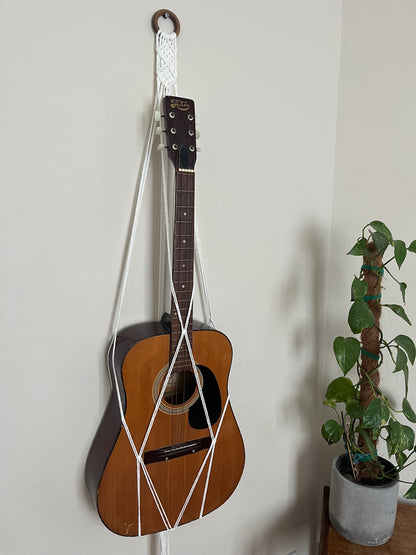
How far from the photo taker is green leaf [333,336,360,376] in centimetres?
109

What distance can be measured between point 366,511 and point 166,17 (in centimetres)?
135

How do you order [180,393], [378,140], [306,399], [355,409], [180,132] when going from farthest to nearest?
1. [306,399]
2. [378,140]
3. [355,409]
4. [180,393]
5. [180,132]

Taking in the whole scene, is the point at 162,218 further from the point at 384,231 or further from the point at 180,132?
the point at 384,231

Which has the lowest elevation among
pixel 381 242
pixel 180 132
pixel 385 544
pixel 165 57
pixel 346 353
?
pixel 385 544

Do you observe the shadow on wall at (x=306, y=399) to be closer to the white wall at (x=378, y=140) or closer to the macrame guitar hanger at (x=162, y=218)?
the white wall at (x=378, y=140)

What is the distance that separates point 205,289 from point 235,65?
595 mm

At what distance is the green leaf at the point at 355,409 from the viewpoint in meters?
1.16

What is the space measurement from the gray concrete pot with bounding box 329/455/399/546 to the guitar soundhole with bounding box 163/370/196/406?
519 millimetres

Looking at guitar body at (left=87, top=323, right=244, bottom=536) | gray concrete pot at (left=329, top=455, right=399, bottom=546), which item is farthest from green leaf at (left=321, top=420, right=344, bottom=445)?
guitar body at (left=87, top=323, right=244, bottom=536)

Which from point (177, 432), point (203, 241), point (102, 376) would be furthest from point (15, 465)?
point (203, 241)

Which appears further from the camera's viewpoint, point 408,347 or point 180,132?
point 408,347

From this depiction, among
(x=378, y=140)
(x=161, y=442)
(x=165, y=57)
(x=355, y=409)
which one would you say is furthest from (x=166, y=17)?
(x=355, y=409)

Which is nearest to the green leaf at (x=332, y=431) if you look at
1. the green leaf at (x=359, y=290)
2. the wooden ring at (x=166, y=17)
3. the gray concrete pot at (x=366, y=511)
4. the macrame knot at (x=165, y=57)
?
the gray concrete pot at (x=366, y=511)

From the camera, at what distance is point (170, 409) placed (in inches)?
40.0
